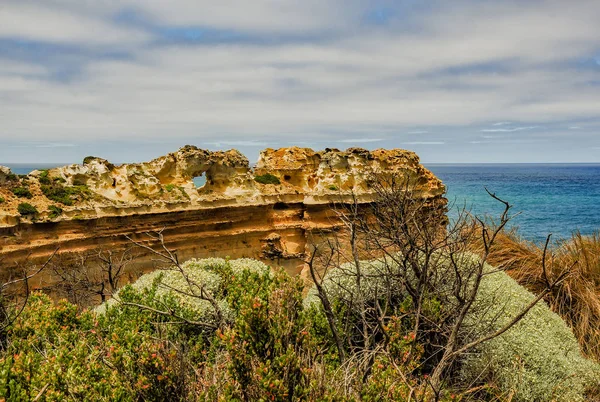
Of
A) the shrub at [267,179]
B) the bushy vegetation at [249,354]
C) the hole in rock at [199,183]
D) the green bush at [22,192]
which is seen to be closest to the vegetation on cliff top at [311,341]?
the bushy vegetation at [249,354]

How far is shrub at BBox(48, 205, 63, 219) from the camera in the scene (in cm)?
1491

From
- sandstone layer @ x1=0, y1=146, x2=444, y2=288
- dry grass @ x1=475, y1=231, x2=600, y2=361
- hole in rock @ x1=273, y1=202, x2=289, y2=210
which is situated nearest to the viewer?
dry grass @ x1=475, y1=231, x2=600, y2=361

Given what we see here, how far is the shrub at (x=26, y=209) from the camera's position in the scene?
47.1 feet

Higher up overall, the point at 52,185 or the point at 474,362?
the point at 52,185

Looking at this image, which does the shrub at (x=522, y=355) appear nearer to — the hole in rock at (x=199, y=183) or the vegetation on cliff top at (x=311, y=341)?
the vegetation on cliff top at (x=311, y=341)

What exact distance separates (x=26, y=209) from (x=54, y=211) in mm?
806

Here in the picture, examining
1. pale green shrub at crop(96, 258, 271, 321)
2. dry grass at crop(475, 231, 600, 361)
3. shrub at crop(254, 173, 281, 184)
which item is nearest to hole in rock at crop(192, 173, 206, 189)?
shrub at crop(254, 173, 281, 184)

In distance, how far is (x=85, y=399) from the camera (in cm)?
433

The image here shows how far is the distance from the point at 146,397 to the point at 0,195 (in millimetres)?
12188

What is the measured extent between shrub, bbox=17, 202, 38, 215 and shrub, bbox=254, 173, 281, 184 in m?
9.34

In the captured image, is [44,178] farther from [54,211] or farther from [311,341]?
[311,341]

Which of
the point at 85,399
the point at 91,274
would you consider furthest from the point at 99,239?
the point at 85,399

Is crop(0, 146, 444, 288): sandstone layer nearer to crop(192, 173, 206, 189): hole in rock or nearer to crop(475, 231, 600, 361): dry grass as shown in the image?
crop(192, 173, 206, 189): hole in rock

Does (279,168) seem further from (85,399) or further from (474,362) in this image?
(85,399)
